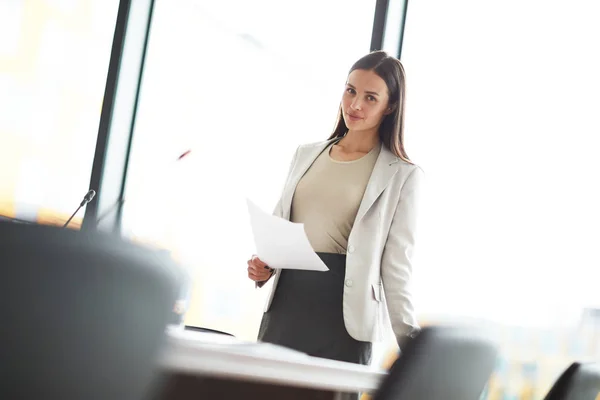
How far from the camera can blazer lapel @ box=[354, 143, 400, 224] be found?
1974 mm

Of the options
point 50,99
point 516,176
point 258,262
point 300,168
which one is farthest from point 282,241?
point 50,99

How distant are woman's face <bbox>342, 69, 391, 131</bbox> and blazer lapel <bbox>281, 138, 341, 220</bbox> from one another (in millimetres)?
136

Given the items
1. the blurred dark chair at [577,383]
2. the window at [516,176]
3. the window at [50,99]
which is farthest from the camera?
the window at [50,99]

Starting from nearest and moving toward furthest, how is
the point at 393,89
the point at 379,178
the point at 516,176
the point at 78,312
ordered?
the point at 78,312 < the point at 379,178 < the point at 393,89 < the point at 516,176

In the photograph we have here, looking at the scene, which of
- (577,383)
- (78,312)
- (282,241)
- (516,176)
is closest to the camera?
(78,312)

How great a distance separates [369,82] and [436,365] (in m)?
1.34

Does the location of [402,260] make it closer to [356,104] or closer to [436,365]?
[356,104]

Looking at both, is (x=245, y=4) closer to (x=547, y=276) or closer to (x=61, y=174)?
(x=61, y=174)

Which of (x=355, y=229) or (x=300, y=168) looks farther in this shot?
(x=300, y=168)

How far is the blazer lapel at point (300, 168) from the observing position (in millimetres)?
2080

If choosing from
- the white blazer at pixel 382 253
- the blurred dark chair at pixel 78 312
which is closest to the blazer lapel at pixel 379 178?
Result: the white blazer at pixel 382 253

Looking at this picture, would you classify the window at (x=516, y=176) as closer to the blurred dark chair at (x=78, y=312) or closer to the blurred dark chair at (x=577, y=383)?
the blurred dark chair at (x=577, y=383)

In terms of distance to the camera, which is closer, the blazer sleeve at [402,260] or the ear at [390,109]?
the blazer sleeve at [402,260]

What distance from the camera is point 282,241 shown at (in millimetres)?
1633
